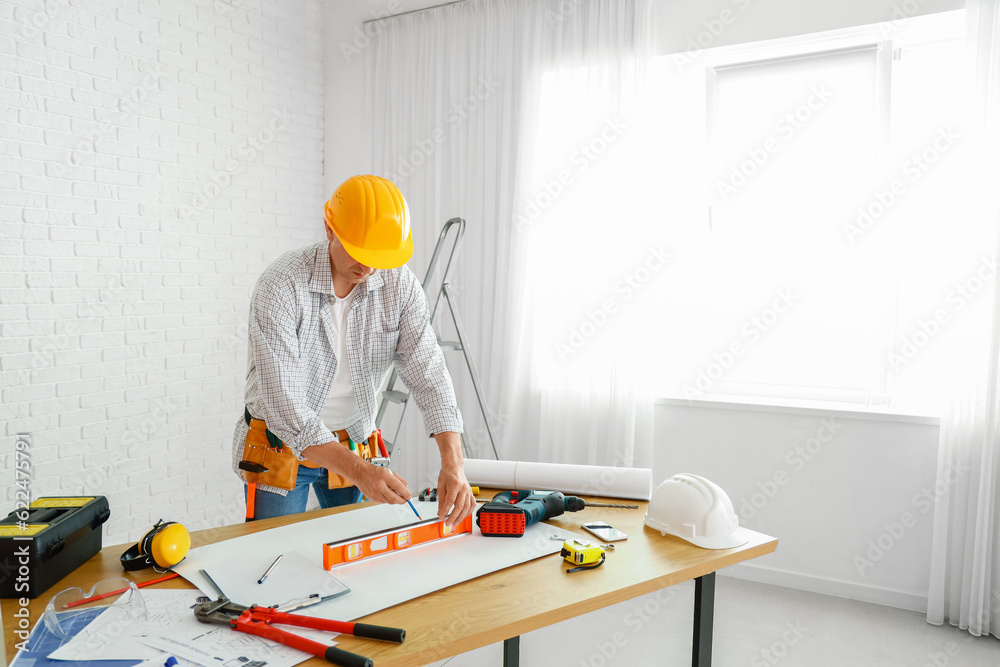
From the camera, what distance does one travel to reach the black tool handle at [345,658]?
100cm

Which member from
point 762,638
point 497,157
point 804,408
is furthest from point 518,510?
point 497,157

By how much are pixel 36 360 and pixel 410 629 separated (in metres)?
2.60

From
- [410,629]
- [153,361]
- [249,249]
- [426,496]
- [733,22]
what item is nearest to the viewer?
[410,629]

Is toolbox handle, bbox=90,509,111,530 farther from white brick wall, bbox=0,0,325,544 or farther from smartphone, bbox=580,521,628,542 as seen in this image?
white brick wall, bbox=0,0,325,544

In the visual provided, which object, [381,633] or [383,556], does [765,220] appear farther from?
[381,633]

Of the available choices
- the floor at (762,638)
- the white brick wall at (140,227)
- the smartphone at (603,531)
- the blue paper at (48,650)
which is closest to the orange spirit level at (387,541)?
the smartphone at (603,531)

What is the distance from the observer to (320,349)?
1.80 m

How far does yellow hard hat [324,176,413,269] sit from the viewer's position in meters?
1.63

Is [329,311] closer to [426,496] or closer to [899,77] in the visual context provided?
[426,496]

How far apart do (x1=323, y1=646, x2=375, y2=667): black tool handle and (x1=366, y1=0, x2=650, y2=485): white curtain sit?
2506 millimetres

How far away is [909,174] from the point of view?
9.96 feet

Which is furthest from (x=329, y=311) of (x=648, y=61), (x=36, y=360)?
(x=648, y=61)

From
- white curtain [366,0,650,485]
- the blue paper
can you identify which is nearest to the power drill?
the blue paper

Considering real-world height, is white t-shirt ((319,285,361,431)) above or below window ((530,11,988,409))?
below
